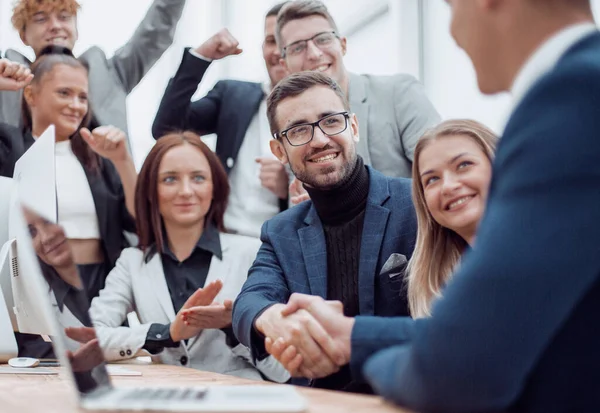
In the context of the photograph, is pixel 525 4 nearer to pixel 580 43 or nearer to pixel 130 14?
pixel 580 43

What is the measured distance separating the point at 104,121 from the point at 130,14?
67.9 inches

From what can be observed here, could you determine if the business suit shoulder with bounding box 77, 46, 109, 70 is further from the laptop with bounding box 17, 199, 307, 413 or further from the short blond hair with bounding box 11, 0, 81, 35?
the laptop with bounding box 17, 199, 307, 413

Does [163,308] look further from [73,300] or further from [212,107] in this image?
[73,300]

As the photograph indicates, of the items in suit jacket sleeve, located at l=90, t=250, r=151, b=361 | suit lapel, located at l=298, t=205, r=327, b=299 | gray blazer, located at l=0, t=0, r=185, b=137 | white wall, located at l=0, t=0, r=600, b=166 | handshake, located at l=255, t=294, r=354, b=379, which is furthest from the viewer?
white wall, located at l=0, t=0, r=600, b=166

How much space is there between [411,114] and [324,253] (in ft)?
2.64

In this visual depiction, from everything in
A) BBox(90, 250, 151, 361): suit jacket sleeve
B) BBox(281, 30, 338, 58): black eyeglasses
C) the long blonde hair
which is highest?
BBox(281, 30, 338, 58): black eyeglasses

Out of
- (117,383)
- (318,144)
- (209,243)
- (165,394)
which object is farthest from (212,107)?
(165,394)

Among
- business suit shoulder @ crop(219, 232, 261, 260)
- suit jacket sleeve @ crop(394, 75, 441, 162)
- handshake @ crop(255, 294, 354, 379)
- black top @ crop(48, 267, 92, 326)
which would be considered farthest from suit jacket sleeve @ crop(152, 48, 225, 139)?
black top @ crop(48, 267, 92, 326)

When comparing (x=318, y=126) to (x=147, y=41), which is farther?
(x=147, y=41)

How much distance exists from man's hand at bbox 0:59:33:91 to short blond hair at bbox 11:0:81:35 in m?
0.56

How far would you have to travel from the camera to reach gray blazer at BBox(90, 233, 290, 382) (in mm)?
2029

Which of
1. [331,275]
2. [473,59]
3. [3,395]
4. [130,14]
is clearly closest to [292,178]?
[331,275]

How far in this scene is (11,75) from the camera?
2236 mm

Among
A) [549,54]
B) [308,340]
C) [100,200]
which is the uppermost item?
[549,54]
